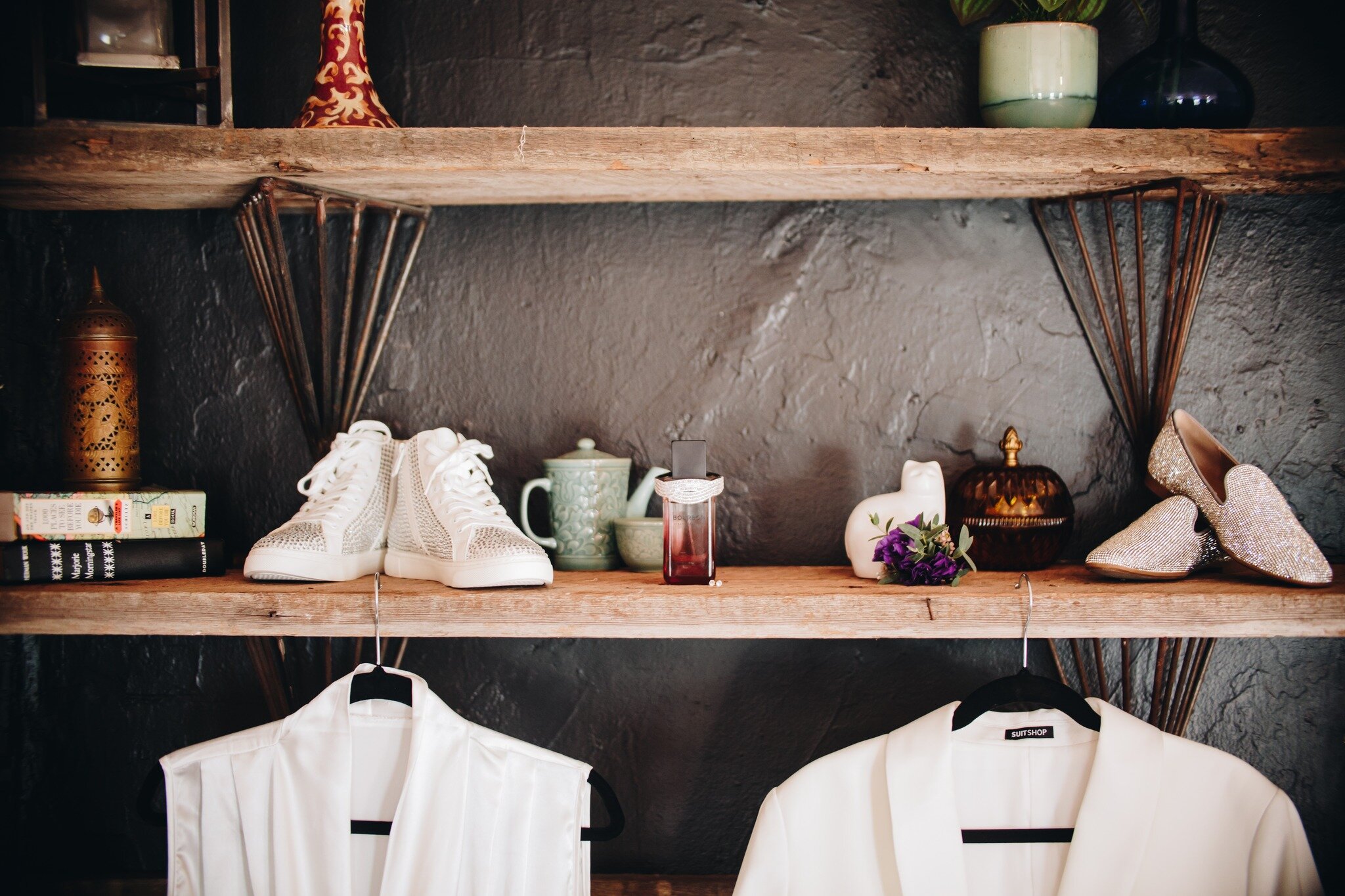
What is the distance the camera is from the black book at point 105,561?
1.16m

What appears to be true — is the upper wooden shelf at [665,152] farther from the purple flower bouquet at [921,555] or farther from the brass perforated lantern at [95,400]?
the purple flower bouquet at [921,555]

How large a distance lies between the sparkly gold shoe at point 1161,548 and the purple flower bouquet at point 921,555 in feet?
0.57

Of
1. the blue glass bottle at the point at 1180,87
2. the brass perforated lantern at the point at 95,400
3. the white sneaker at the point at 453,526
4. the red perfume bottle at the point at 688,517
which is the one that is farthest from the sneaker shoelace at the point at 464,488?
the blue glass bottle at the point at 1180,87

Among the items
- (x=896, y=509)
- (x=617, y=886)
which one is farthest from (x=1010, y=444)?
(x=617, y=886)

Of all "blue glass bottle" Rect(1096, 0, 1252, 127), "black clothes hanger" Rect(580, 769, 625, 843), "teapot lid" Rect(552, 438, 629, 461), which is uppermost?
"blue glass bottle" Rect(1096, 0, 1252, 127)

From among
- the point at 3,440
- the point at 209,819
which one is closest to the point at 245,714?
the point at 209,819

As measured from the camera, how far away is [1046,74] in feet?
4.11

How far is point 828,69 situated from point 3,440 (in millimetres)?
1402

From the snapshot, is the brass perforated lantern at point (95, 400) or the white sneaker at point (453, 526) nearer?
the white sneaker at point (453, 526)

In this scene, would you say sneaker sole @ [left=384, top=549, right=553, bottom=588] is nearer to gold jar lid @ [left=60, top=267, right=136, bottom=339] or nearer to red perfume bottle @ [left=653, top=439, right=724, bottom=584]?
red perfume bottle @ [left=653, top=439, right=724, bottom=584]

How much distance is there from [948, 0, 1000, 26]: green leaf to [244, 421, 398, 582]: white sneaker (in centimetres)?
102

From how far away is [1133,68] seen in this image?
4.13 feet

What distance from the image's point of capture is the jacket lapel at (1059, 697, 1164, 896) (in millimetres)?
1037

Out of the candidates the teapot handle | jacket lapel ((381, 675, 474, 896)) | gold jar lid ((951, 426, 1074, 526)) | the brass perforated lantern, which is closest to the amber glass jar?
gold jar lid ((951, 426, 1074, 526))
